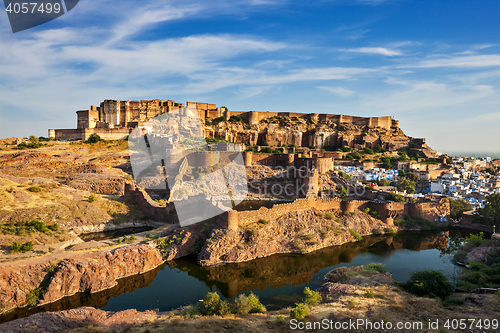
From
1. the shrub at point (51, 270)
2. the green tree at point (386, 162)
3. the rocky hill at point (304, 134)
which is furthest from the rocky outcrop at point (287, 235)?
the rocky hill at point (304, 134)

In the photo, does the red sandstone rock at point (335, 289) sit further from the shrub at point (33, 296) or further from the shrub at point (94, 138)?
the shrub at point (94, 138)

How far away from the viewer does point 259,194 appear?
3841 centimetres

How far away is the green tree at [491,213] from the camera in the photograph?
25.8 m

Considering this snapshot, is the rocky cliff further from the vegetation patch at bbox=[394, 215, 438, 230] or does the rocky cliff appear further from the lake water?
the lake water

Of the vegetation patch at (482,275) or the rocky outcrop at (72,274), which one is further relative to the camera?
the vegetation patch at (482,275)

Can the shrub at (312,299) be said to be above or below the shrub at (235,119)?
below

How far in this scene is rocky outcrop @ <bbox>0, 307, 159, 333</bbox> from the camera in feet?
35.2

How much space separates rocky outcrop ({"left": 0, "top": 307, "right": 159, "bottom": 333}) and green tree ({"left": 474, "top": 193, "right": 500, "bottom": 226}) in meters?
28.0

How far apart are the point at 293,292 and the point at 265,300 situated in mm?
1719

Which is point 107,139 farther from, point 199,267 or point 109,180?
point 199,267

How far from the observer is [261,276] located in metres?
17.5

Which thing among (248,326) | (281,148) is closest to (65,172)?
(248,326)

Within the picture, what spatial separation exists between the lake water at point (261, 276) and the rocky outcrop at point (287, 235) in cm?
56

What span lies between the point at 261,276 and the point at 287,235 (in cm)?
469
